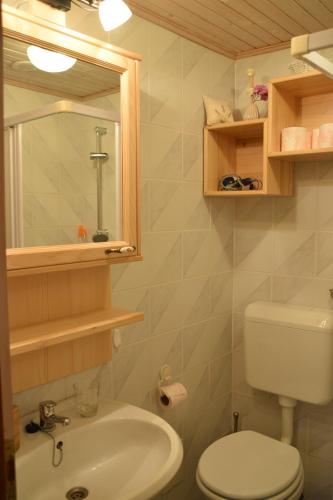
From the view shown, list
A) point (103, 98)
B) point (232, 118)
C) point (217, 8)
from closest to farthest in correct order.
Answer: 1. point (103, 98)
2. point (217, 8)
3. point (232, 118)

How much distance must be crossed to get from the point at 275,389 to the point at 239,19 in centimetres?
166

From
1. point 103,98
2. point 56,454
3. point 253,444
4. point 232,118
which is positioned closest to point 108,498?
point 56,454

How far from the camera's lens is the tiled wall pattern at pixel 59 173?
4.20 feet

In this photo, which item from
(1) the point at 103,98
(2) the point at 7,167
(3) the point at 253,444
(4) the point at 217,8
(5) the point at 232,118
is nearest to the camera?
(2) the point at 7,167

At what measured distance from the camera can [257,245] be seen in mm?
2328

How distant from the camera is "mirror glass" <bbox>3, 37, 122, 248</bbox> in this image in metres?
1.25

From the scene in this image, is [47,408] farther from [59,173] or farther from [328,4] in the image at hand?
[328,4]

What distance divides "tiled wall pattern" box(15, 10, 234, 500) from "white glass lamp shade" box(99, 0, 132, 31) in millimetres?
208

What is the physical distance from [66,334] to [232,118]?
1.39m

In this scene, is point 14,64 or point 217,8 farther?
→ point 217,8

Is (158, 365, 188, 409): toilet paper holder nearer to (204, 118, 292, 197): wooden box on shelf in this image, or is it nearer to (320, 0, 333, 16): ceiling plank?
(204, 118, 292, 197): wooden box on shelf

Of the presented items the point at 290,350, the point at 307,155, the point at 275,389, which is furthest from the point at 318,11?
the point at 275,389

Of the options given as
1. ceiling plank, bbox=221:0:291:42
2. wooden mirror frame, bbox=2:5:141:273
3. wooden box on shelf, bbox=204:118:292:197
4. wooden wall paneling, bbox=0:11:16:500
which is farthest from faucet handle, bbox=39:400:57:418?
ceiling plank, bbox=221:0:291:42

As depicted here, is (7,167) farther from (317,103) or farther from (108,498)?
(317,103)
